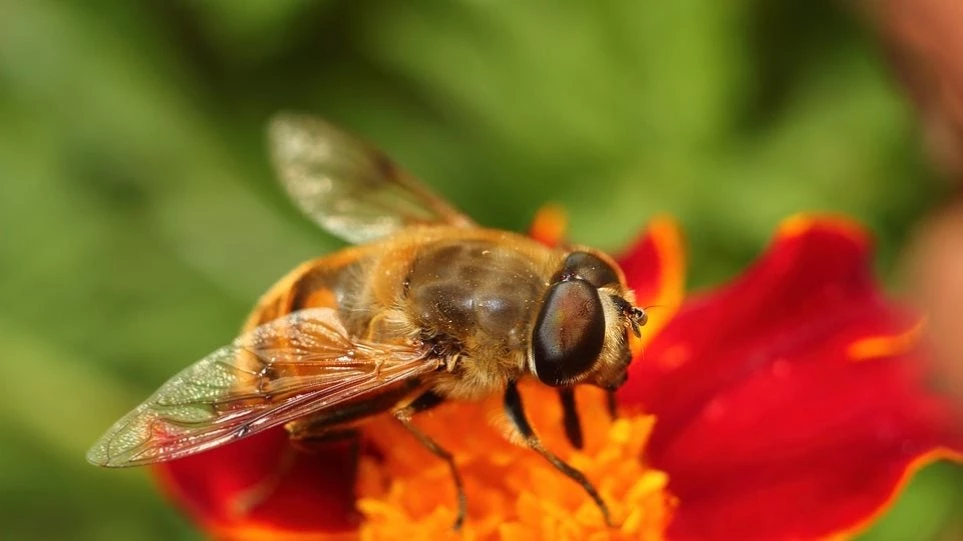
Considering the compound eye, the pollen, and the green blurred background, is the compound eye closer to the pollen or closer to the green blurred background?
the pollen

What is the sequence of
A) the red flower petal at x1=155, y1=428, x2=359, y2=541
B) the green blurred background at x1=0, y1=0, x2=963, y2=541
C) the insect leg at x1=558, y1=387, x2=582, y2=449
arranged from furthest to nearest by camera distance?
the green blurred background at x1=0, y1=0, x2=963, y2=541 < the red flower petal at x1=155, y1=428, x2=359, y2=541 < the insect leg at x1=558, y1=387, x2=582, y2=449

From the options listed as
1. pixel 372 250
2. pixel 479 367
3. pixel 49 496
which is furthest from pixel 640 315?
pixel 49 496

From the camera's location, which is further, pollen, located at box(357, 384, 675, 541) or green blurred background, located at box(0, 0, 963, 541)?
green blurred background, located at box(0, 0, 963, 541)

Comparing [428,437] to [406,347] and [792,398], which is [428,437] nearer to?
[406,347]

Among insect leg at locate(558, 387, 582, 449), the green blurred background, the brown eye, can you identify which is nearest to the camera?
the brown eye

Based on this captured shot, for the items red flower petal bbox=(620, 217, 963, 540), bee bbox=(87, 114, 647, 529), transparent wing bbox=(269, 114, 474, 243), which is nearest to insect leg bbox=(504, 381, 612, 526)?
bee bbox=(87, 114, 647, 529)

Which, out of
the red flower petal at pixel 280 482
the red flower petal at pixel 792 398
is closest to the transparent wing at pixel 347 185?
the red flower petal at pixel 280 482

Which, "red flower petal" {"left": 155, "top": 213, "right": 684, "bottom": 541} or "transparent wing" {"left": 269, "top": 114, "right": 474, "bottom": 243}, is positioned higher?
"transparent wing" {"left": 269, "top": 114, "right": 474, "bottom": 243}
